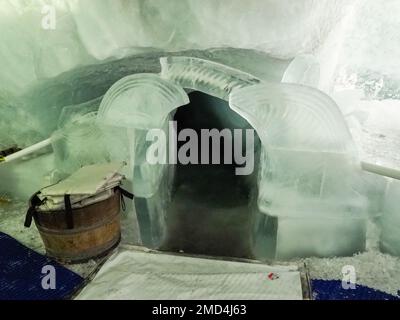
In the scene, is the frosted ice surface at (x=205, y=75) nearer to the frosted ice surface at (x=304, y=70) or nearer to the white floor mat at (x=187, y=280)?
the frosted ice surface at (x=304, y=70)

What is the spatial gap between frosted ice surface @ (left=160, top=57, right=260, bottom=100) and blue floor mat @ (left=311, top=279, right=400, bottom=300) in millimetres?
2128

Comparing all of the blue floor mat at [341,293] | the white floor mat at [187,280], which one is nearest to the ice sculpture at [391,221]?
the blue floor mat at [341,293]

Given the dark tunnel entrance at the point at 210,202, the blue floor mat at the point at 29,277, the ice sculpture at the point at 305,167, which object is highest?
the ice sculpture at the point at 305,167

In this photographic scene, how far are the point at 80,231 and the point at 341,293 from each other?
2.64 meters

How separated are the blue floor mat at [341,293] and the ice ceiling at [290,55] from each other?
0.50 meters

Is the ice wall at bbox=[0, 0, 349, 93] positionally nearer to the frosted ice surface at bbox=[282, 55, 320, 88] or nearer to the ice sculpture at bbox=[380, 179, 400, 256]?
the frosted ice surface at bbox=[282, 55, 320, 88]

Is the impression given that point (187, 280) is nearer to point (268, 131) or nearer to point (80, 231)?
point (80, 231)

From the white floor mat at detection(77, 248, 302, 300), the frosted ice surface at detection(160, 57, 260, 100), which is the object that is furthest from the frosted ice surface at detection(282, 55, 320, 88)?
the white floor mat at detection(77, 248, 302, 300)

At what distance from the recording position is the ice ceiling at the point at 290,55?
355cm

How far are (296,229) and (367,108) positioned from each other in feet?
4.86

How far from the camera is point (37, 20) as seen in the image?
4145 mm

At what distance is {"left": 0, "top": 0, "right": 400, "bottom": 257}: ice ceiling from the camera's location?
11.7ft

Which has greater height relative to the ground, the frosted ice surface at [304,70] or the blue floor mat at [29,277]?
the frosted ice surface at [304,70]
